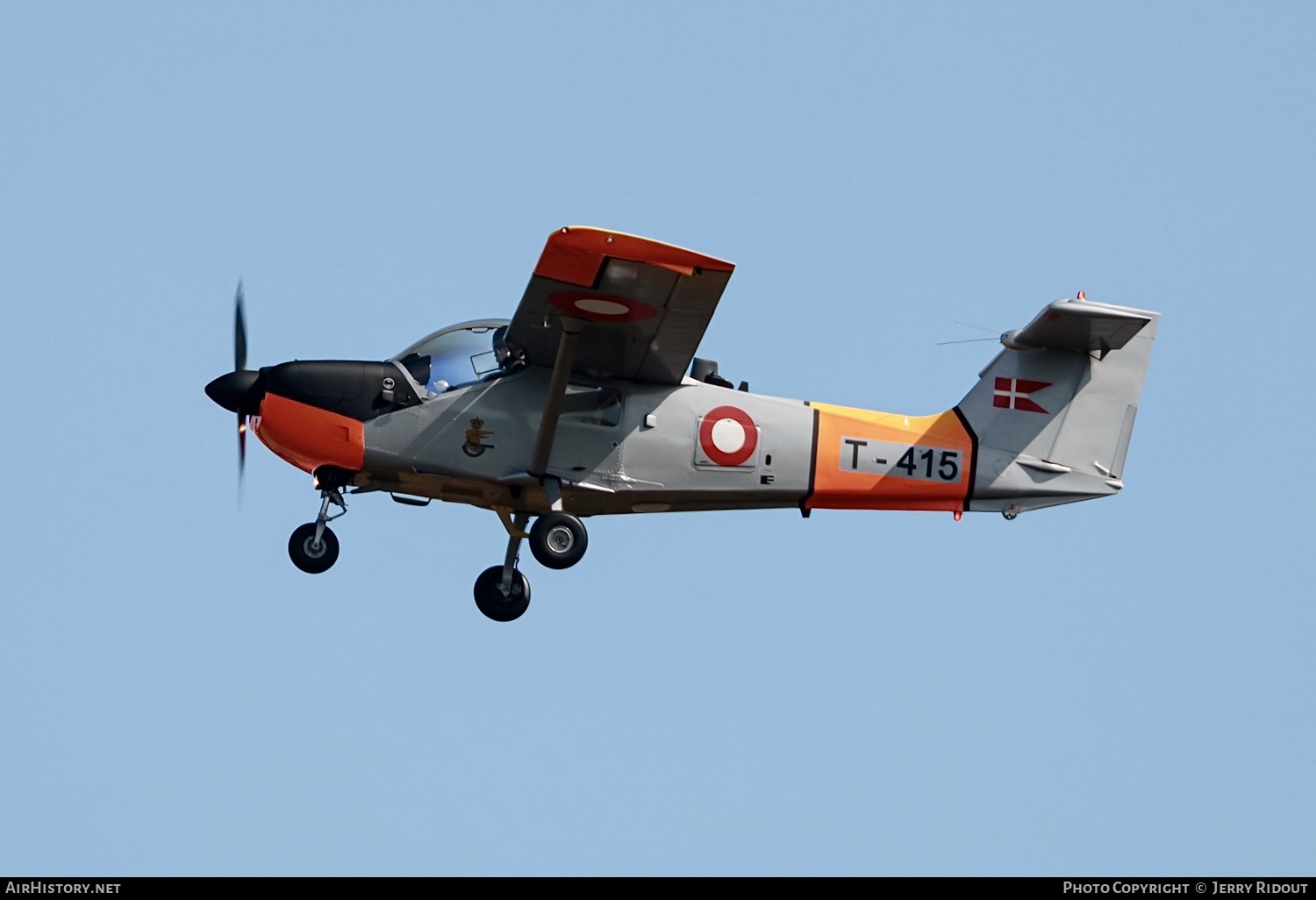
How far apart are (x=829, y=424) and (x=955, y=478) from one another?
1.28 m

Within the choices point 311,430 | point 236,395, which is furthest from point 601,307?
point 236,395

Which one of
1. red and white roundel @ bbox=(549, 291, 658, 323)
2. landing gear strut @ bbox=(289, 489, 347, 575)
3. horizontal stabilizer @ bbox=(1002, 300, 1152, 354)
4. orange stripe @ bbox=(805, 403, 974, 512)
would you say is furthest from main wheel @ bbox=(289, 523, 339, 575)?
horizontal stabilizer @ bbox=(1002, 300, 1152, 354)

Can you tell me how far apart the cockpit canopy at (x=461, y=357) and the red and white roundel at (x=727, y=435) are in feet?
6.07

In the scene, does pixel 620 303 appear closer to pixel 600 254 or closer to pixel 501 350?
pixel 600 254

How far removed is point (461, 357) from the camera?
17.6m

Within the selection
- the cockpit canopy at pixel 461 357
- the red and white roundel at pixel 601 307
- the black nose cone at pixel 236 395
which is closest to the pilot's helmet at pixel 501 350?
the cockpit canopy at pixel 461 357

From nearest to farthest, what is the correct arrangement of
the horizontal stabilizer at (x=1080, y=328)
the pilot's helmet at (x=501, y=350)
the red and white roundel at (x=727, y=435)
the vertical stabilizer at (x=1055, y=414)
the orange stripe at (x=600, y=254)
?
the orange stripe at (x=600, y=254) < the pilot's helmet at (x=501, y=350) < the red and white roundel at (x=727, y=435) < the horizontal stabilizer at (x=1080, y=328) < the vertical stabilizer at (x=1055, y=414)

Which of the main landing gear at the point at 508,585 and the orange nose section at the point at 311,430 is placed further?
the main landing gear at the point at 508,585

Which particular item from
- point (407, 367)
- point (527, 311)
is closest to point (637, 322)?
point (527, 311)

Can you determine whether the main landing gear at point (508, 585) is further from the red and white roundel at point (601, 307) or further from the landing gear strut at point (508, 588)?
the red and white roundel at point (601, 307)

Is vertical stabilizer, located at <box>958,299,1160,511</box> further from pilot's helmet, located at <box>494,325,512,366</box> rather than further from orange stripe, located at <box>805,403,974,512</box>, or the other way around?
pilot's helmet, located at <box>494,325,512,366</box>

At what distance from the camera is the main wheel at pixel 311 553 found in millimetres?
17578

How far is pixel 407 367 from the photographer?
17.5 meters

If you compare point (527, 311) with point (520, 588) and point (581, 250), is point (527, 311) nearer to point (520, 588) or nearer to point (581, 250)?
point (581, 250)
